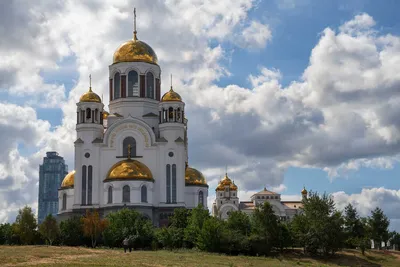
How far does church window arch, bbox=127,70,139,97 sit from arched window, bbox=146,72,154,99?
120cm

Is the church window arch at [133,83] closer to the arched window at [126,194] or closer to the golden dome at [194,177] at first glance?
the golden dome at [194,177]

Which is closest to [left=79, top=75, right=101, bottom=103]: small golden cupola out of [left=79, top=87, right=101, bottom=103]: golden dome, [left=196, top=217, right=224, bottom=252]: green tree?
[left=79, top=87, right=101, bottom=103]: golden dome

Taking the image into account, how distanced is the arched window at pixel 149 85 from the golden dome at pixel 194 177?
9419mm

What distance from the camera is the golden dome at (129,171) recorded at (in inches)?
2726

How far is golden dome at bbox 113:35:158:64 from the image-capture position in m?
76.9

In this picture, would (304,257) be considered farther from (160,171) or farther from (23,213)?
(23,213)

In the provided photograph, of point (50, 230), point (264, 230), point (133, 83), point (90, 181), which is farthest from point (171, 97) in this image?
point (264, 230)

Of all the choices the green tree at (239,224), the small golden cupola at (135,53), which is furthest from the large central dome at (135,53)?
the green tree at (239,224)

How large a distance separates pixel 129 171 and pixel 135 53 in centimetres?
1514

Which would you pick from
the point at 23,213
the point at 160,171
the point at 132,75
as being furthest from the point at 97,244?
the point at 132,75

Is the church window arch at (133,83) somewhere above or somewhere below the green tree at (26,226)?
above

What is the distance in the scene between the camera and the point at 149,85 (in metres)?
77.3

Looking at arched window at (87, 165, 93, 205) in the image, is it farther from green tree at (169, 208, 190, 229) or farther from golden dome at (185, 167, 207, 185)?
golden dome at (185, 167, 207, 185)

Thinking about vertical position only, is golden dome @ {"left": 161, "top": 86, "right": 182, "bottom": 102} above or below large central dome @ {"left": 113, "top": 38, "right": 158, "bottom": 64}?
below
